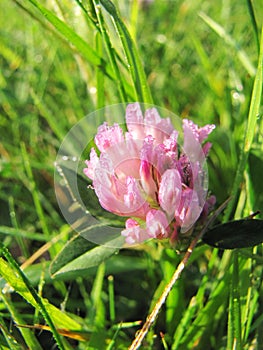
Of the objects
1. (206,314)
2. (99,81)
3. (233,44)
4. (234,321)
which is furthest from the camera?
(233,44)

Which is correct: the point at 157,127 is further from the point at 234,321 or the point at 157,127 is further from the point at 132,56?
the point at 234,321

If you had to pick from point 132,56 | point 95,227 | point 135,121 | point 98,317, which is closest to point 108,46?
point 132,56

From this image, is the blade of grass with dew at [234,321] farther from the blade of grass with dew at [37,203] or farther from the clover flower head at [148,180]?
the blade of grass with dew at [37,203]

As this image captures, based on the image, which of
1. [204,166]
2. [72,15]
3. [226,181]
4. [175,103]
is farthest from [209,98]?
[204,166]

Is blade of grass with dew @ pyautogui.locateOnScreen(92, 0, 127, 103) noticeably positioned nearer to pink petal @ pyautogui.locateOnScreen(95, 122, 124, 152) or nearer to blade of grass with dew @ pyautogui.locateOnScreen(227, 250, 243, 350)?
pink petal @ pyautogui.locateOnScreen(95, 122, 124, 152)

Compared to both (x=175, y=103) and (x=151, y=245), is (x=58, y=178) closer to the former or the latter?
(x=151, y=245)

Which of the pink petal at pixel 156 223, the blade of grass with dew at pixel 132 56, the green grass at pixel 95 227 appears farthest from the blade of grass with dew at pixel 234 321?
the blade of grass with dew at pixel 132 56

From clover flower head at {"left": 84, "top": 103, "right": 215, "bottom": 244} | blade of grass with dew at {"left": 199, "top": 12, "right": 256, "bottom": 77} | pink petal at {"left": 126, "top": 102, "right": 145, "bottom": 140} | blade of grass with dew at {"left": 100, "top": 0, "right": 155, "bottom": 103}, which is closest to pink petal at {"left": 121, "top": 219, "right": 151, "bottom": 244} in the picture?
clover flower head at {"left": 84, "top": 103, "right": 215, "bottom": 244}
